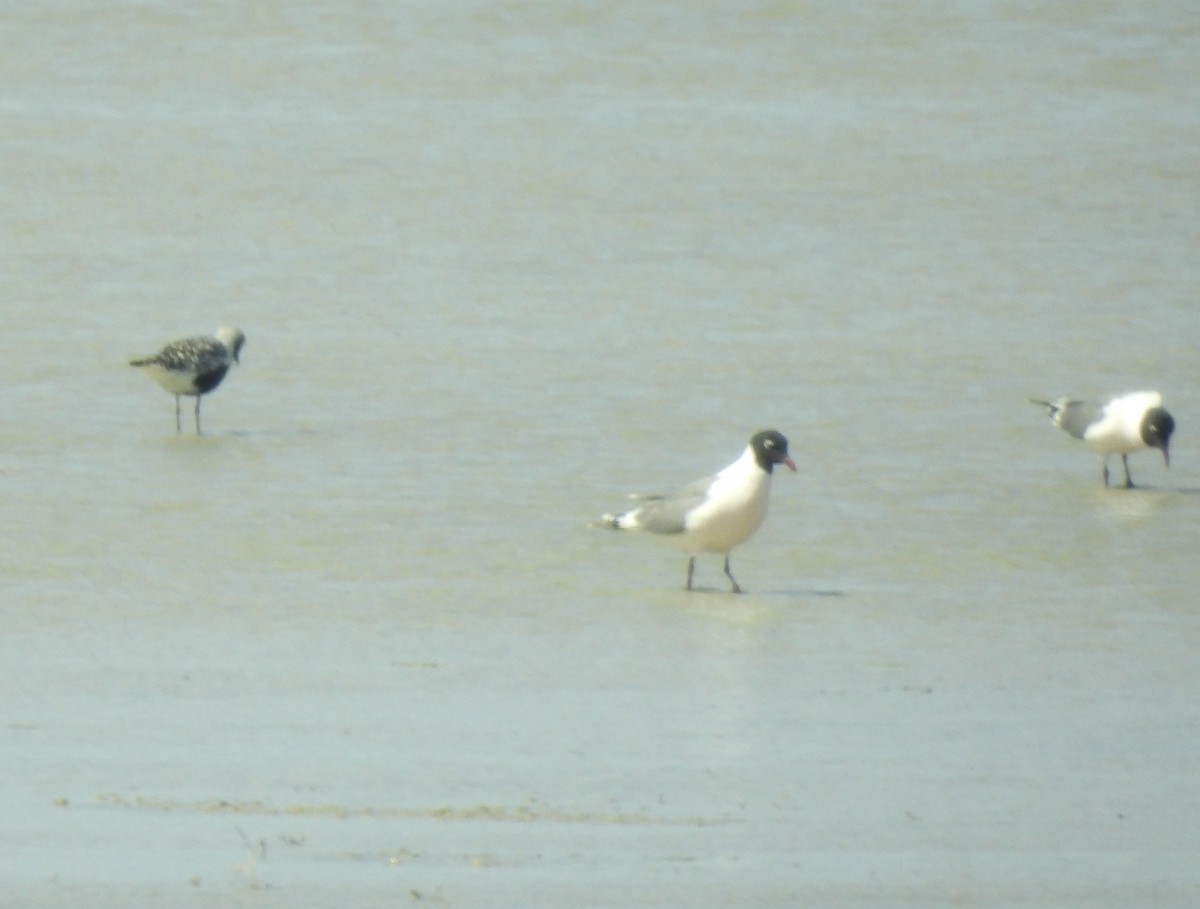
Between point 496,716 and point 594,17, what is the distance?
55.3 feet

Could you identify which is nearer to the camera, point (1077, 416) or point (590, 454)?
point (590, 454)

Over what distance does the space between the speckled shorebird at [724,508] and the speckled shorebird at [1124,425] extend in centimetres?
290

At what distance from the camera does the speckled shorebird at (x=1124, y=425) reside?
12.3m

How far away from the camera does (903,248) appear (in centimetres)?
1777

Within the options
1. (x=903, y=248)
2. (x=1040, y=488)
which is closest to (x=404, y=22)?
(x=903, y=248)

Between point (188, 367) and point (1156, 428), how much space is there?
4.95 meters

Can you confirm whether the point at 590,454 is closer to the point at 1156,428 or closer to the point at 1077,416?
the point at 1077,416

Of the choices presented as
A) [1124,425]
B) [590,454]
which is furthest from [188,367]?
[1124,425]

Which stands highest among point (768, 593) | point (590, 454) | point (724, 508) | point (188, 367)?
point (188, 367)

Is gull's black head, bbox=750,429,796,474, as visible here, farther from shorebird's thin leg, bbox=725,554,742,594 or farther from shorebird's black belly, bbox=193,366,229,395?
shorebird's black belly, bbox=193,366,229,395

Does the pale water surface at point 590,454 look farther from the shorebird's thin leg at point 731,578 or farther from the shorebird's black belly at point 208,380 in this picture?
the shorebird's black belly at point 208,380

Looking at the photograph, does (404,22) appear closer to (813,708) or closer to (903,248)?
(903,248)

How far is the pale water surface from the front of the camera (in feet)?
20.5

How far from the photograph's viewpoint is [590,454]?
12.4 metres
